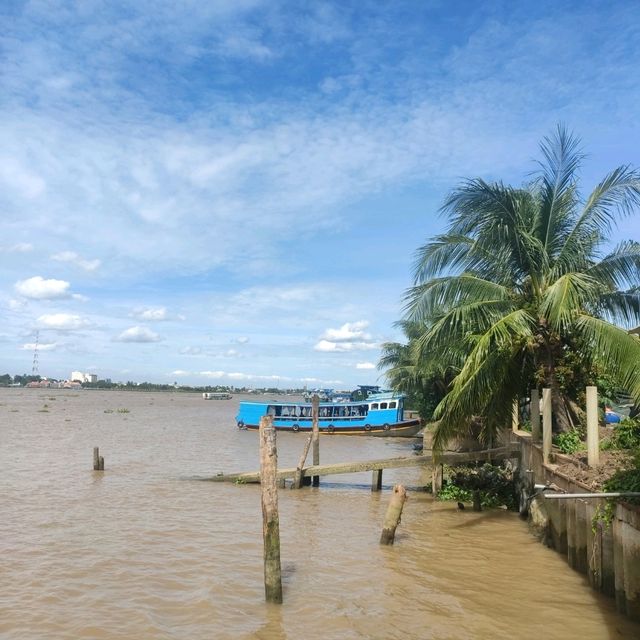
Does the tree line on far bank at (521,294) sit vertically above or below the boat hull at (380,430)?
above

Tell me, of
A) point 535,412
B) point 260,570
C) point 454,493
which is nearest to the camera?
point 260,570

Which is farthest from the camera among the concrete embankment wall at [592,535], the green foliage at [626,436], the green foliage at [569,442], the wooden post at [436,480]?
the wooden post at [436,480]

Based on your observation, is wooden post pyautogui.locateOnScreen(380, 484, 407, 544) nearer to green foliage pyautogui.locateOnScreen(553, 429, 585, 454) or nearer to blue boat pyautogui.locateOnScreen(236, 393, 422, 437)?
green foliage pyautogui.locateOnScreen(553, 429, 585, 454)

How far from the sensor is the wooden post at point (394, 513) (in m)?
10.9

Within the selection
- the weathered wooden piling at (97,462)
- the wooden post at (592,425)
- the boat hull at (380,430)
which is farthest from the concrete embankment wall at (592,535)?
the boat hull at (380,430)

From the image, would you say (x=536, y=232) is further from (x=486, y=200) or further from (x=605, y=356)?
(x=605, y=356)

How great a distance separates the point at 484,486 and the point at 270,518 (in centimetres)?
915

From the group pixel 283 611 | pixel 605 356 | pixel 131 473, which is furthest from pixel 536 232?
pixel 131 473

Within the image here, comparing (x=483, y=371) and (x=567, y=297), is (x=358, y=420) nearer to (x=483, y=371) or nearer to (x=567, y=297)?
(x=483, y=371)

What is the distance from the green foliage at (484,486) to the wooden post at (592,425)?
20.2ft

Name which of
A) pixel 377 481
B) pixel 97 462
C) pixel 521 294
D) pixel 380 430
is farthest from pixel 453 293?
pixel 380 430

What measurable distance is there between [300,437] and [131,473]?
19.7 m

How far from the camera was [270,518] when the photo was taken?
8.31 m

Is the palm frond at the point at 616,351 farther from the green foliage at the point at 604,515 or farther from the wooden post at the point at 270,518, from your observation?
the wooden post at the point at 270,518
